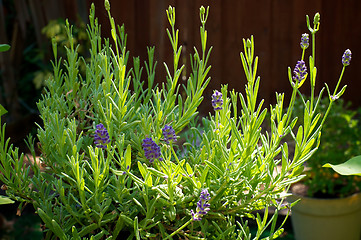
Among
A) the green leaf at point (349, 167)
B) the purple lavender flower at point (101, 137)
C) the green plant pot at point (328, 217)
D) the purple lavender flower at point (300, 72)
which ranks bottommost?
the green plant pot at point (328, 217)

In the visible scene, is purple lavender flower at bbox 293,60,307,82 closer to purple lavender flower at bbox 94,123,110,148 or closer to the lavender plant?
the lavender plant

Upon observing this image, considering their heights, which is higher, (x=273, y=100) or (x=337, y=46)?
(x=337, y=46)

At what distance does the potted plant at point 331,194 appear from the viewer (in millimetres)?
2953

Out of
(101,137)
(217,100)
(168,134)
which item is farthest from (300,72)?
(101,137)

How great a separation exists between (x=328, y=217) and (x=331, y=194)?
15cm

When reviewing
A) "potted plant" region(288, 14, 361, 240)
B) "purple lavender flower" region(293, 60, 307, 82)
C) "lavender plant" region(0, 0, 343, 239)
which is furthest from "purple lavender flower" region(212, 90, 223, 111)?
"potted plant" region(288, 14, 361, 240)

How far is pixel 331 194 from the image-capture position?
10.0 feet

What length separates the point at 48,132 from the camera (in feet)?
3.86

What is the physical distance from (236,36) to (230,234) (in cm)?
436

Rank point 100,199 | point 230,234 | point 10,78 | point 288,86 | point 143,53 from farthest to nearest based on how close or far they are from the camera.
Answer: point 288,86, point 143,53, point 10,78, point 230,234, point 100,199

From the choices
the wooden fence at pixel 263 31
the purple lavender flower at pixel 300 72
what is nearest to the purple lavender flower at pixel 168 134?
the purple lavender flower at pixel 300 72

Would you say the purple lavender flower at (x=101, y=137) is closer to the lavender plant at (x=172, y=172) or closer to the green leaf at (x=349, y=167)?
the lavender plant at (x=172, y=172)

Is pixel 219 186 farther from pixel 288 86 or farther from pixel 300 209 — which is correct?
pixel 288 86

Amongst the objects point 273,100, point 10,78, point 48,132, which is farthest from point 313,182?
point 10,78
